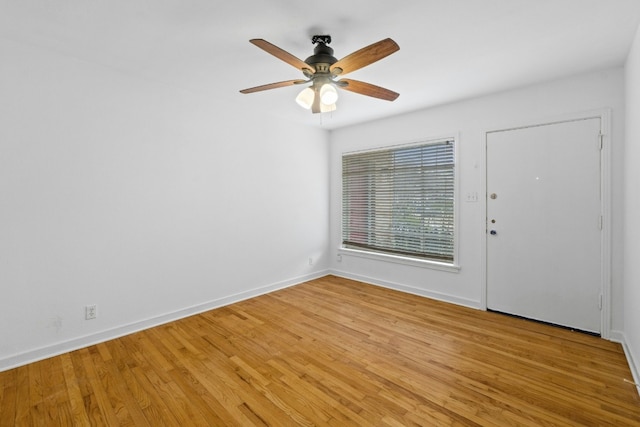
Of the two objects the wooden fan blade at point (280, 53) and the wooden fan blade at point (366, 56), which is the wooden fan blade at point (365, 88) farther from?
the wooden fan blade at point (280, 53)

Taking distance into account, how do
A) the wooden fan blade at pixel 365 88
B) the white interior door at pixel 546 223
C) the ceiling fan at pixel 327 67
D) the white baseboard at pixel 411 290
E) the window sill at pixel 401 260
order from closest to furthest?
the ceiling fan at pixel 327 67 < the wooden fan blade at pixel 365 88 < the white interior door at pixel 546 223 < the white baseboard at pixel 411 290 < the window sill at pixel 401 260

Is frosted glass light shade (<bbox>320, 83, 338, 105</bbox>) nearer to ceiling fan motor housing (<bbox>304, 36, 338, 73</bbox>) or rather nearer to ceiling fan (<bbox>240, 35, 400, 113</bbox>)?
ceiling fan (<bbox>240, 35, 400, 113</bbox>)

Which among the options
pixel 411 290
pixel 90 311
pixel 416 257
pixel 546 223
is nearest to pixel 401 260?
pixel 416 257

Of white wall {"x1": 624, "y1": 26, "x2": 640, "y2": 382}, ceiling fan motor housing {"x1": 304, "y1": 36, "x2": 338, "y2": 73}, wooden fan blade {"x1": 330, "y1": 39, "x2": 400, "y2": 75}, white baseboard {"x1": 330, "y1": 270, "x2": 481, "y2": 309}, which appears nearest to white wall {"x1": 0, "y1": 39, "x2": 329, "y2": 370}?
white baseboard {"x1": 330, "y1": 270, "x2": 481, "y2": 309}

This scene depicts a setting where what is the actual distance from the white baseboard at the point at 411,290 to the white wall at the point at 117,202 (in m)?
1.27

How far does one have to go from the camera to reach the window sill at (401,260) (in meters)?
3.57

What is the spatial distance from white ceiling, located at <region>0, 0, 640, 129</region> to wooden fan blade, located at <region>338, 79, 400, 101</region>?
31cm

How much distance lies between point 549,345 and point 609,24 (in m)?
2.52

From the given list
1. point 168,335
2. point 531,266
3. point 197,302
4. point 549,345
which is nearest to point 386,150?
point 531,266

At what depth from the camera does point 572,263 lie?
9.09 ft

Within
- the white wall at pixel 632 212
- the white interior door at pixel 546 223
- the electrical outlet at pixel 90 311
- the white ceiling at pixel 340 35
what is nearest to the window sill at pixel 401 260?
the white interior door at pixel 546 223

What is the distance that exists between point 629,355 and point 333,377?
7.74ft

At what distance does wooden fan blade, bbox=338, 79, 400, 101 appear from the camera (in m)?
2.15

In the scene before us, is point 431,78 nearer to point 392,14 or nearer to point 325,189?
point 392,14
